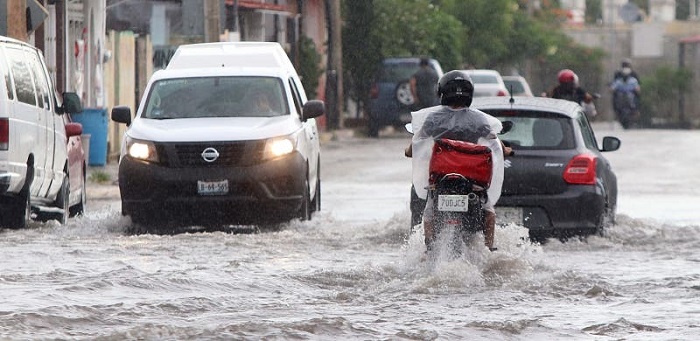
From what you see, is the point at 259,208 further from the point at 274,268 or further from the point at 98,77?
the point at 98,77

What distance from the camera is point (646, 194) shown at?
77.7 ft

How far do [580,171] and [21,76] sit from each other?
5.08m

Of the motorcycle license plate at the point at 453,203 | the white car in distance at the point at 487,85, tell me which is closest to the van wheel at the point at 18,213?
the motorcycle license plate at the point at 453,203

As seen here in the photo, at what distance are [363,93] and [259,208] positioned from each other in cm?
3084

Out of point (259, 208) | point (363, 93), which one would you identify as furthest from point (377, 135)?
point (259, 208)

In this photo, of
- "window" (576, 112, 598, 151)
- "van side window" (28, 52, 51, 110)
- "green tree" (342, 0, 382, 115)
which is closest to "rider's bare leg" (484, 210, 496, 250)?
"window" (576, 112, 598, 151)

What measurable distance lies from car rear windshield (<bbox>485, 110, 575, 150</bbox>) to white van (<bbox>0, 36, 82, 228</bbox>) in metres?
4.03

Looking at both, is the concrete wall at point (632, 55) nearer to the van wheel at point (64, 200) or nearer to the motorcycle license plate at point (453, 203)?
the van wheel at point (64, 200)

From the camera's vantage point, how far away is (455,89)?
12648 mm

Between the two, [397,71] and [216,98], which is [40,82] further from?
[397,71]

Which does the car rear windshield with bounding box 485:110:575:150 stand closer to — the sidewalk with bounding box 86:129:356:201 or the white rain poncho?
the white rain poncho

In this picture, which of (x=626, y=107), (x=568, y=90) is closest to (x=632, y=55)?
(x=626, y=107)

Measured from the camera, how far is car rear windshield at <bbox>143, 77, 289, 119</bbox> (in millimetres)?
18547

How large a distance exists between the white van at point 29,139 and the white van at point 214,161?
2.24ft
